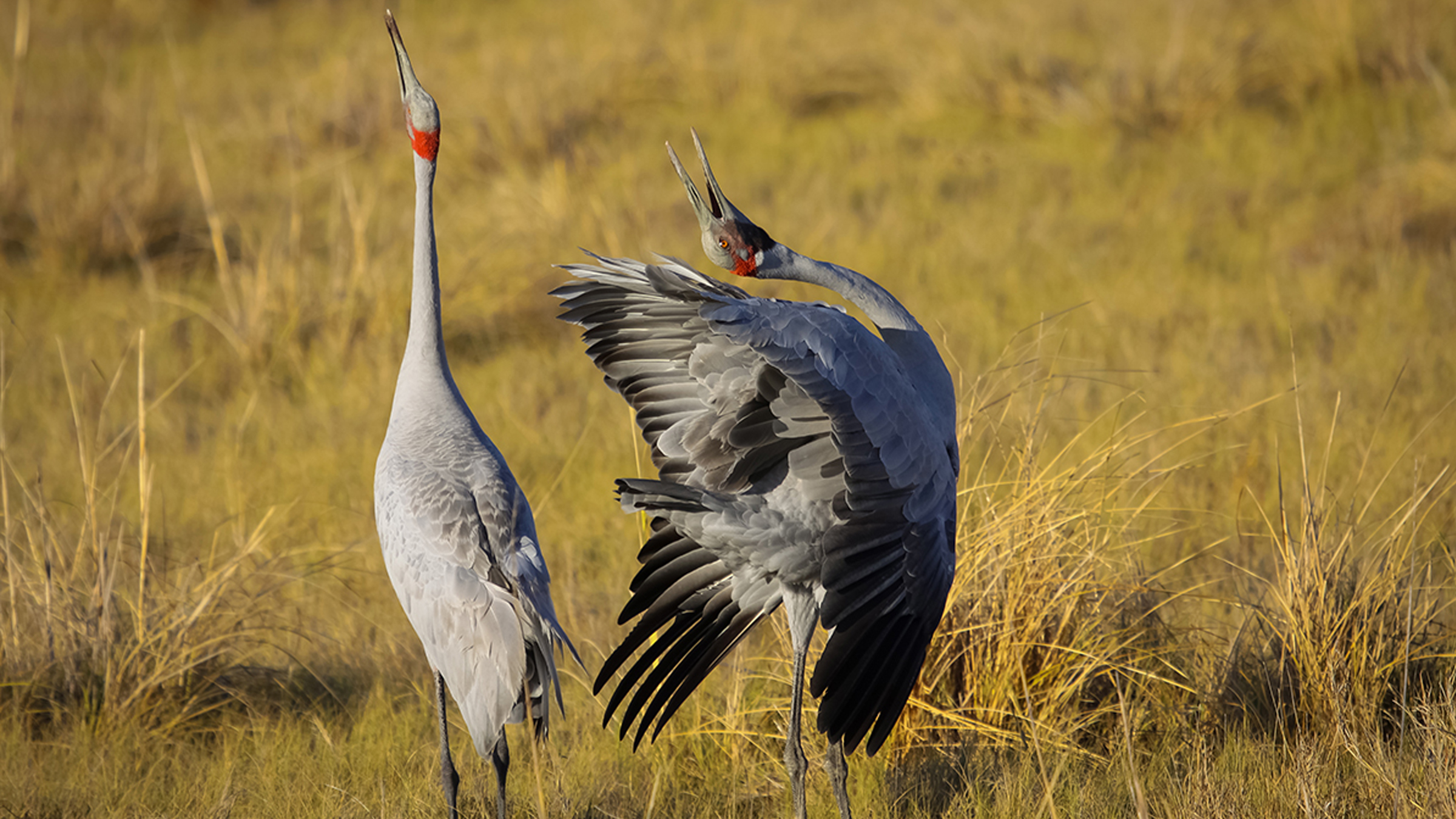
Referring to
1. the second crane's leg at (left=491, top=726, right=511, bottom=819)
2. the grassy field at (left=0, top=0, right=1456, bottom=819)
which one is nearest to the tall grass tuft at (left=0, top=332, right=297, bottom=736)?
the grassy field at (left=0, top=0, right=1456, bottom=819)

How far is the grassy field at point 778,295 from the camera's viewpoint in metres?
3.82

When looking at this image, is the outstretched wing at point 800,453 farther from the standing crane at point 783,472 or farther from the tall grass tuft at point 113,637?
the tall grass tuft at point 113,637

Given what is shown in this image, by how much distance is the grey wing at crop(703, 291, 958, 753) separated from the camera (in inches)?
114

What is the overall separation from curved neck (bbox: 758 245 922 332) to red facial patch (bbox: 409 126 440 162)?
119 cm

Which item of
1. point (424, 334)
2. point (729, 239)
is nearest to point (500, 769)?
point (424, 334)

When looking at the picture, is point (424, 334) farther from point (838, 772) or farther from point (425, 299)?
point (838, 772)

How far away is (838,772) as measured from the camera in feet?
11.0

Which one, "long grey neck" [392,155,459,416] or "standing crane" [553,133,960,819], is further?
"long grey neck" [392,155,459,416]

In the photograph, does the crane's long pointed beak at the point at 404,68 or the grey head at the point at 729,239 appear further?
the crane's long pointed beak at the point at 404,68

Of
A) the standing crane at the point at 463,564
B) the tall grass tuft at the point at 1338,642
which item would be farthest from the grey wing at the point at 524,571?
the tall grass tuft at the point at 1338,642

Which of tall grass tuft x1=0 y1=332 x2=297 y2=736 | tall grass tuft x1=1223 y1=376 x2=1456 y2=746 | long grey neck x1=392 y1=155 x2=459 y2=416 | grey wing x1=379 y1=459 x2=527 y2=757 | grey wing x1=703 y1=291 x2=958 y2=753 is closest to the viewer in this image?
grey wing x1=703 y1=291 x2=958 y2=753

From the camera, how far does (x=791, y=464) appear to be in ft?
10.6

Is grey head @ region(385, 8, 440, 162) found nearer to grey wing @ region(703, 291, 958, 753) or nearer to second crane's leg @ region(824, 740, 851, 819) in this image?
grey wing @ region(703, 291, 958, 753)

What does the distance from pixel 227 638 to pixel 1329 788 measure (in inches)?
132
